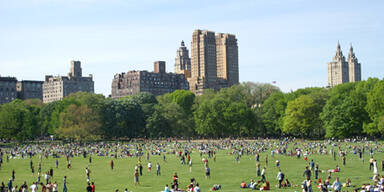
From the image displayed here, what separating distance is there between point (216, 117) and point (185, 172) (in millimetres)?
64412

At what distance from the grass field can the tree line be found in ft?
98.3

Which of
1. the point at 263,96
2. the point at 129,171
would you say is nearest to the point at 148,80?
the point at 263,96

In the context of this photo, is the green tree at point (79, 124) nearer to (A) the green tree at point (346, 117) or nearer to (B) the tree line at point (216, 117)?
(B) the tree line at point (216, 117)

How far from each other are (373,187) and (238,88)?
10334cm

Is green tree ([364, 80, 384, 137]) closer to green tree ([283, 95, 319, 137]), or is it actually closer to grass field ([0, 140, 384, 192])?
green tree ([283, 95, 319, 137])

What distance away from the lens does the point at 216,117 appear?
111 metres

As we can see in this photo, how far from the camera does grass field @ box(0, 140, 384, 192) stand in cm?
3909

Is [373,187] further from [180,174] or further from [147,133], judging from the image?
[147,133]

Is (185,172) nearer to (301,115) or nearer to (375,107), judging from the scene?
(375,107)

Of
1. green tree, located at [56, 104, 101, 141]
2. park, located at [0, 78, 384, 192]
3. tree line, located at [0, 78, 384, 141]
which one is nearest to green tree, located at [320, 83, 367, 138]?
tree line, located at [0, 78, 384, 141]

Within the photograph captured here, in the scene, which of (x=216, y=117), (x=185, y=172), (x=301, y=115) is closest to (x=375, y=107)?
(x=301, y=115)

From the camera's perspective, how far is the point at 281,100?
11119cm

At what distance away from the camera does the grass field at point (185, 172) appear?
3909cm

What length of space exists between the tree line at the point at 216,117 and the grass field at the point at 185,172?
30.0m
